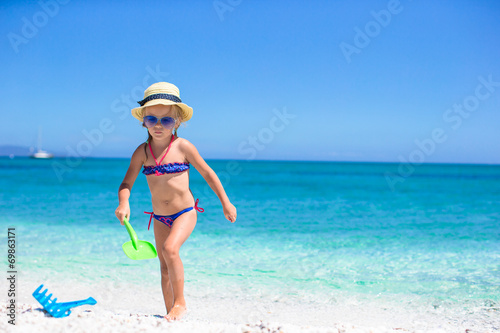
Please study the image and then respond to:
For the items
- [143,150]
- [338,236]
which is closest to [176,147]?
[143,150]

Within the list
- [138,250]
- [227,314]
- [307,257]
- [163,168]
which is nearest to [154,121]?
[163,168]

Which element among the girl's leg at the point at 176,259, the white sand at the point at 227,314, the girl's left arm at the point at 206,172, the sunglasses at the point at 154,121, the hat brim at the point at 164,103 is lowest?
the white sand at the point at 227,314

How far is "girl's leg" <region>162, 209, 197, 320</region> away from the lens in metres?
2.61

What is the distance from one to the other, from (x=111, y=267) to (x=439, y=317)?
3.72 m

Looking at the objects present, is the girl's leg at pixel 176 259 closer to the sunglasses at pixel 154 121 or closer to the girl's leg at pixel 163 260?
the girl's leg at pixel 163 260

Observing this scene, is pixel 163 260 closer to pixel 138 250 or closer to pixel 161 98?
pixel 138 250

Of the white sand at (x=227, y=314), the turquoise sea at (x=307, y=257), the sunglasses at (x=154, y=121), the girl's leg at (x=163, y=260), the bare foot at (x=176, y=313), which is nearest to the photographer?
the white sand at (x=227, y=314)

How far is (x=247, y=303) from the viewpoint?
12.7 feet

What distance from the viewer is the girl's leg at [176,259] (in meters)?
2.61

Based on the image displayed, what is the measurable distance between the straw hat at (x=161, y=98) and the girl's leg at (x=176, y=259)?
78 centimetres

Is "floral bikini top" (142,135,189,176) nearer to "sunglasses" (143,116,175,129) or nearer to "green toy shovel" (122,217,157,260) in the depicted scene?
"sunglasses" (143,116,175,129)

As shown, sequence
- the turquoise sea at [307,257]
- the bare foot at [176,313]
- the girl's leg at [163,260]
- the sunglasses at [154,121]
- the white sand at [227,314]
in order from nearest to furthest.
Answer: the white sand at [227,314] < the bare foot at [176,313] < the sunglasses at [154,121] < the girl's leg at [163,260] < the turquoise sea at [307,257]

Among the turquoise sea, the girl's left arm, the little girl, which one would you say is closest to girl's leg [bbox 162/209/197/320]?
the little girl

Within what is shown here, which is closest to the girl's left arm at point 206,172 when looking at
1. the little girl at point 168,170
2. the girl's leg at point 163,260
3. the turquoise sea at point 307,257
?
the little girl at point 168,170
